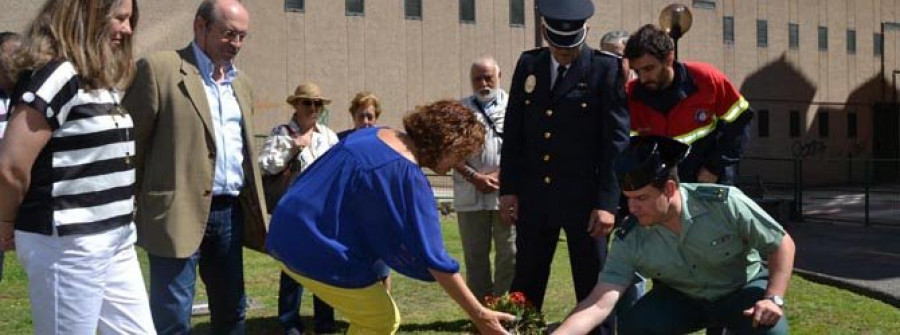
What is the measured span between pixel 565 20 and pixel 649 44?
42 cm

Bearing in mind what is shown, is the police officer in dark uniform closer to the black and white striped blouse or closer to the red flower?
the red flower

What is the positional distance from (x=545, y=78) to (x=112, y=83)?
243cm

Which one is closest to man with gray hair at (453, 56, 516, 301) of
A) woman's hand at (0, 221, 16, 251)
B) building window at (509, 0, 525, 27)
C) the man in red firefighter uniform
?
the man in red firefighter uniform

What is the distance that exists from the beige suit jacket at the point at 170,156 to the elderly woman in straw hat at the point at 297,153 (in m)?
1.97

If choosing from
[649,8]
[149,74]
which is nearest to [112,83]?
[149,74]

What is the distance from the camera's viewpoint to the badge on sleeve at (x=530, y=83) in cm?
562

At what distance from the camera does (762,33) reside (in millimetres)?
31281

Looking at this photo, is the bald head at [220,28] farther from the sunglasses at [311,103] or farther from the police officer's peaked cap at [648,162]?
the sunglasses at [311,103]

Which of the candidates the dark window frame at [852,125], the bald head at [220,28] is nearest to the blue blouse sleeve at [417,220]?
the bald head at [220,28]

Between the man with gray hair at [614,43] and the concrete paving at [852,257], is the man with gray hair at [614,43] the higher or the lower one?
the higher one

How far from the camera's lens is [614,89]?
541cm

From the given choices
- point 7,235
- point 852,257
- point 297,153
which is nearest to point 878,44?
point 852,257

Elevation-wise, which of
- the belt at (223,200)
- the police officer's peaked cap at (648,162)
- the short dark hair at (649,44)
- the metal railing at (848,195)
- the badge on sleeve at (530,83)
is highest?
the short dark hair at (649,44)

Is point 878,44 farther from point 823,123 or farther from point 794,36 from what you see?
point 794,36
